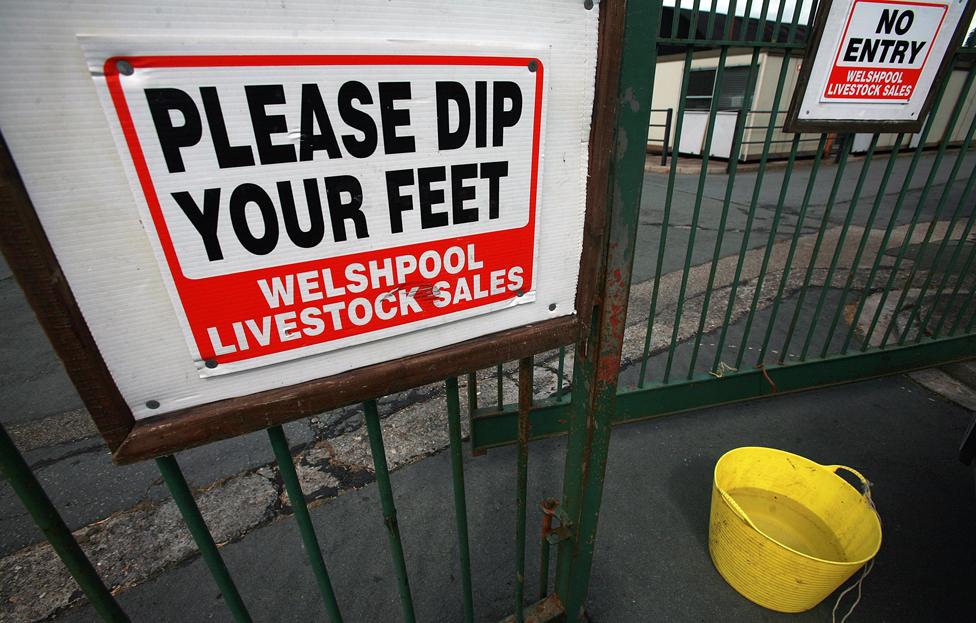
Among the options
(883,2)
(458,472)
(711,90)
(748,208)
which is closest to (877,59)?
(883,2)

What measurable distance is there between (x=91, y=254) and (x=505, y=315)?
66 cm

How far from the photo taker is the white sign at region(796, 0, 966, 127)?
1.86 metres

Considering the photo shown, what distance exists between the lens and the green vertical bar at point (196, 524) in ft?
2.53

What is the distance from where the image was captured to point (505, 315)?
0.92 metres

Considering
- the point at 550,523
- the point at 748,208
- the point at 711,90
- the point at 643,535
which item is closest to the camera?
the point at 550,523

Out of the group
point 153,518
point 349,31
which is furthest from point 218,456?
point 349,31

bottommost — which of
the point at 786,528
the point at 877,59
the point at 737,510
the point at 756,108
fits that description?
the point at 786,528

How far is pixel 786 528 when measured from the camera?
192cm

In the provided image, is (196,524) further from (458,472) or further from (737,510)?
(737,510)

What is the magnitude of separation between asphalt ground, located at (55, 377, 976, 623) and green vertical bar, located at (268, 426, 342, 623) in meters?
0.85

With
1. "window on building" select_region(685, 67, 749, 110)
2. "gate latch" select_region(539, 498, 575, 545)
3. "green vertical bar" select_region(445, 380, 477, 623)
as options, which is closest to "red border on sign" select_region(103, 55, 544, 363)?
"green vertical bar" select_region(445, 380, 477, 623)

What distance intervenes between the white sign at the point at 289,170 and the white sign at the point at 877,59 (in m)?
1.82

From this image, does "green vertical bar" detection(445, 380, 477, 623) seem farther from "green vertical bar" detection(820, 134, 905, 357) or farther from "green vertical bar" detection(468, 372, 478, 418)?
"green vertical bar" detection(820, 134, 905, 357)

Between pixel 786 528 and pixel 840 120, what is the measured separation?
1884 mm
